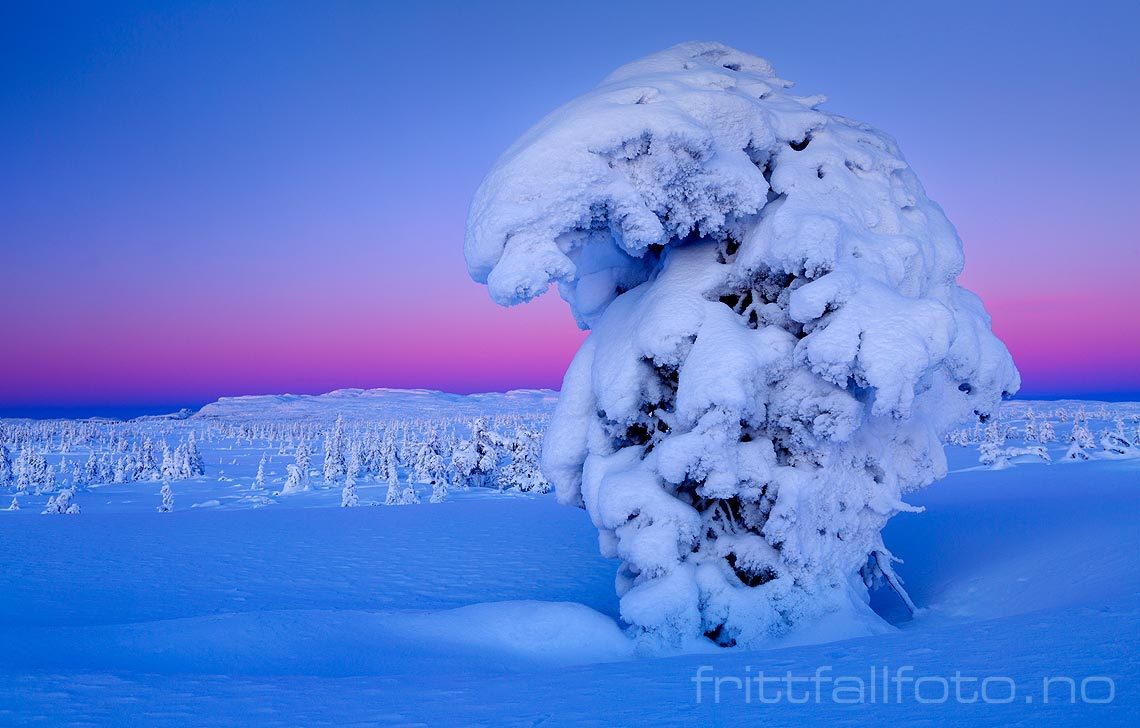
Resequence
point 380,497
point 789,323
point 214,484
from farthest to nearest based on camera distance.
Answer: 1. point 214,484
2. point 380,497
3. point 789,323

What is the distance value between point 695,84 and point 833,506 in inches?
240

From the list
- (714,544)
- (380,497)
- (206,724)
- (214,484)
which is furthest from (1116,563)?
(214,484)

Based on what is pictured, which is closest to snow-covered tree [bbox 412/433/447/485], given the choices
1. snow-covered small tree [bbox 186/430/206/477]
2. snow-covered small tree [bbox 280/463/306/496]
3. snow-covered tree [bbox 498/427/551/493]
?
snow-covered tree [bbox 498/427/551/493]

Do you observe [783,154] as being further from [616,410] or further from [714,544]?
[714,544]

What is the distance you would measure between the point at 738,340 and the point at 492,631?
15.7 ft

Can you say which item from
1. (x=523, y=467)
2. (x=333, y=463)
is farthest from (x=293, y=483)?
(x=523, y=467)

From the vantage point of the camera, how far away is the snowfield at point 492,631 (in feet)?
15.5

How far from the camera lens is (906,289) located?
987 centimetres

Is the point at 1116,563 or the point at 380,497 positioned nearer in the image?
the point at 1116,563

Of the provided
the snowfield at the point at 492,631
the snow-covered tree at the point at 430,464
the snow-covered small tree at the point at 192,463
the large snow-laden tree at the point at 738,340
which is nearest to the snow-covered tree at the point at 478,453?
the snow-covered tree at the point at 430,464

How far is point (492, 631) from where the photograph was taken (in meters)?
8.78

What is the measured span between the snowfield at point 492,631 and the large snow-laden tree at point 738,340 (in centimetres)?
114

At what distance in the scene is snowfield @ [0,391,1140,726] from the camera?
187 inches

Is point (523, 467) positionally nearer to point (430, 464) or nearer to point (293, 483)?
point (430, 464)
